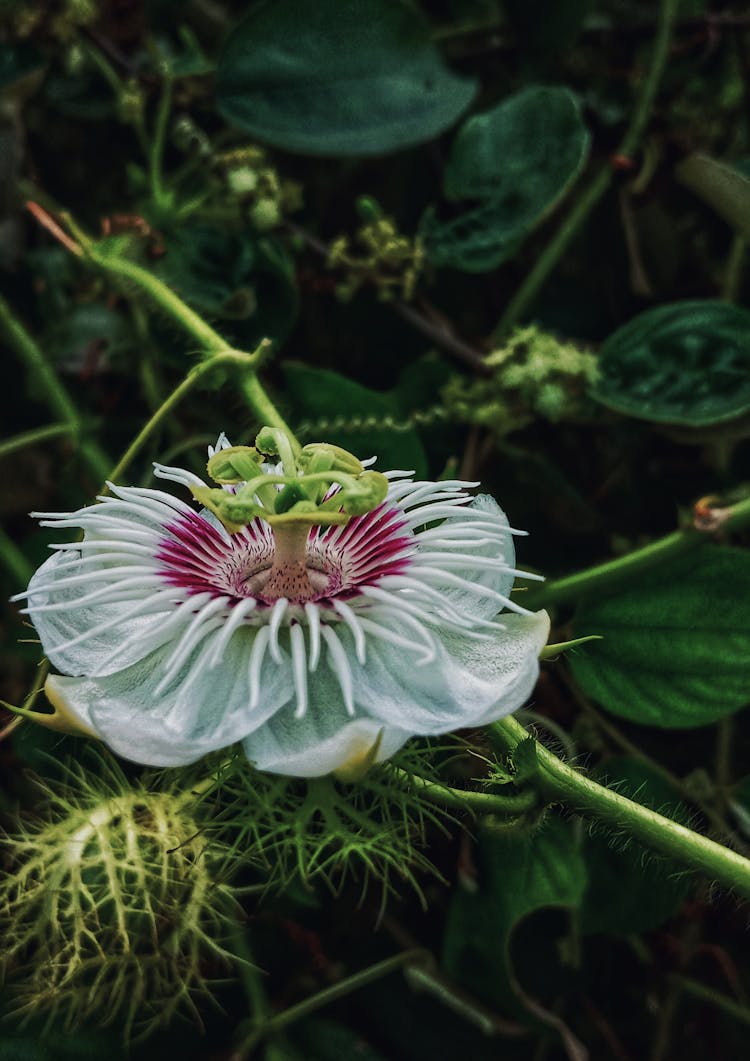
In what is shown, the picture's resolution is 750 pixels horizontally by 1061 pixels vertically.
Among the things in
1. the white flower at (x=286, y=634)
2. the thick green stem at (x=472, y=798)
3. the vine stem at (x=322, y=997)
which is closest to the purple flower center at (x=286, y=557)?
the white flower at (x=286, y=634)

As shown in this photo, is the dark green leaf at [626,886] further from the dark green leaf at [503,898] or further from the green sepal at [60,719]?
the green sepal at [60,719]

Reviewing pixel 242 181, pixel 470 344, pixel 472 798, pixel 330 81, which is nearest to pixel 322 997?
pixel 472 798

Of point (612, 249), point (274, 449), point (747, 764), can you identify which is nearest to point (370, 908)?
point (747, 764)

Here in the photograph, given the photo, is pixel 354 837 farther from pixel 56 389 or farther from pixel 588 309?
pixel 588 309

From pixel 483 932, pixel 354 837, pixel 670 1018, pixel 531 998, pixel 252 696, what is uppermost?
pixel 252 696

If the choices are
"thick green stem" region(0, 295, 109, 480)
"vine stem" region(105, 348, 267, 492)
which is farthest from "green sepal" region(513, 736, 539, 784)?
"thick green stem" region(0, 295, 109, 480)

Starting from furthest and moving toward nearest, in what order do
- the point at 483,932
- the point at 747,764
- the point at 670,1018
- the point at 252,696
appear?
the point at 747,764, the point at 670,1018, the point at 483,932, the point at 252,696
